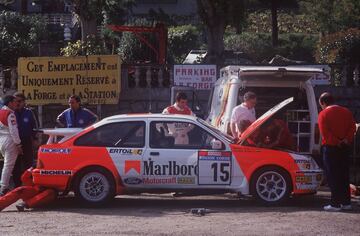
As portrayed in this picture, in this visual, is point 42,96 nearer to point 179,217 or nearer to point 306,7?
point 179,217

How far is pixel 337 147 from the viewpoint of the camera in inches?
445

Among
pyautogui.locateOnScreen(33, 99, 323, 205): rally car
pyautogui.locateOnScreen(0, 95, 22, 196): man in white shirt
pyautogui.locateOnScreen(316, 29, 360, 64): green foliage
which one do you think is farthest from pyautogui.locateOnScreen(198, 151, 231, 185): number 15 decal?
pyautogui.locateOnScreen(316, 29, 360, 64): green foliage

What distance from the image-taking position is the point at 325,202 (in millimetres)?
12273

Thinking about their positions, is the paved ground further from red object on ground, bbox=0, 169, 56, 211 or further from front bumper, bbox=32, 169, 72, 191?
front bumper, bbox=32, 169, 72, 191

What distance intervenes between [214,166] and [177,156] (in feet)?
1.91

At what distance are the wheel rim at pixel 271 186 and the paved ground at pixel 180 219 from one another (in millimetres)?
198

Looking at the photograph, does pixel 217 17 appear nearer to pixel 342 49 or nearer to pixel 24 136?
pixel 342 49

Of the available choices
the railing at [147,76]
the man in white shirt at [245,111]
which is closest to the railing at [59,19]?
the railing at [147,76]

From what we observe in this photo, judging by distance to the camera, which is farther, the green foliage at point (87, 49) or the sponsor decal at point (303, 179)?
the green foliage at point (87, 49)

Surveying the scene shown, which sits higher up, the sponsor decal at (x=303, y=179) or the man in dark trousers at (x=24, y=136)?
the man in dark trousers at (x=24, y=136)

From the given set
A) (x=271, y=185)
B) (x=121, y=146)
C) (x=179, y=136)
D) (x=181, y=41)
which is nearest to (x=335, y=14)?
(x=181, y=41)

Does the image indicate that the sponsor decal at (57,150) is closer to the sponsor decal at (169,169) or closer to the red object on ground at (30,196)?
the red object on ground at (30,196)

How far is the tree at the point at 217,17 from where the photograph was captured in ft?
76.9

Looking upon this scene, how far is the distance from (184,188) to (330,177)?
7.25ft
